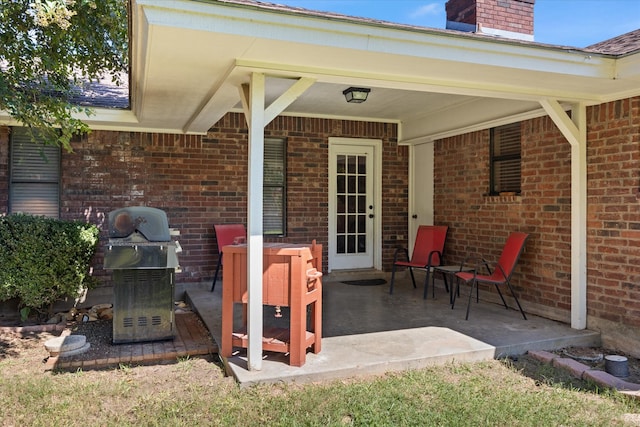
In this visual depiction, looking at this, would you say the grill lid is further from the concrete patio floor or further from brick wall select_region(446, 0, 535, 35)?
brick wall select_region(446, 0, 535, 35)

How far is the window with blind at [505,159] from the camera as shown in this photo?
19.6ft

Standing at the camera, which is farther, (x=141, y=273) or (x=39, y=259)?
(x=39, y=259)

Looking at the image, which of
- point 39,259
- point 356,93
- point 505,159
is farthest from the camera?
point 505,159

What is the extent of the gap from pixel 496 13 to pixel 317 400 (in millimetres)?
6867

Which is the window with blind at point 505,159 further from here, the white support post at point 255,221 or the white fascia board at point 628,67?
the white support post at point 255,221

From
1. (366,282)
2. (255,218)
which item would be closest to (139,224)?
(255,218)

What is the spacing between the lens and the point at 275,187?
736 centimetres

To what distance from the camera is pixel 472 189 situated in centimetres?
670

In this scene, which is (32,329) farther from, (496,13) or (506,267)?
(496,13)

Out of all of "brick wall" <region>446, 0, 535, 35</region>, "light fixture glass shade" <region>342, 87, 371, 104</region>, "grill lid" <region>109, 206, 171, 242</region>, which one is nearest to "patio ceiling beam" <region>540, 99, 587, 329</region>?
"light fixture glass shade" <region>342, 87, 371, 104</region>

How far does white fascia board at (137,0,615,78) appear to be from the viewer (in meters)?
2.91

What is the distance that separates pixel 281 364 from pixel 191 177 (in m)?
3.84

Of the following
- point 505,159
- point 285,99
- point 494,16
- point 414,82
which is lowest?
point 505,159

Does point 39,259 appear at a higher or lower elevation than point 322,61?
lower
